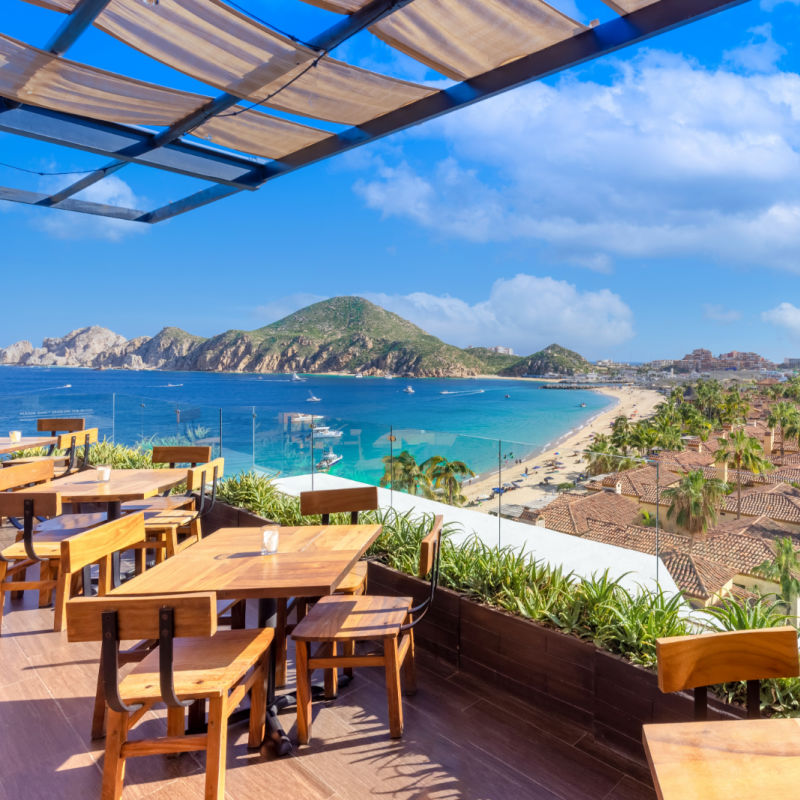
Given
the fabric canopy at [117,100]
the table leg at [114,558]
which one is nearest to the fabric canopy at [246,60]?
the fabric canopy at [117,100]

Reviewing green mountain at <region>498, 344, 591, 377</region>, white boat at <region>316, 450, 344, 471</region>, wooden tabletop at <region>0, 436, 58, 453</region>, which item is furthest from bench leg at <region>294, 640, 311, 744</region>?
green mountain at <region>498, 344, 591, 377</region>

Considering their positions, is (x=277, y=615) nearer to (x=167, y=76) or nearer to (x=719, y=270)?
(x=167, y=76)

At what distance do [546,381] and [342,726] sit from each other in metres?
101

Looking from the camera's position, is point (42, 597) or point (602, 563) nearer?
point (602, 563)

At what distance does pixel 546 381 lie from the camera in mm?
100375

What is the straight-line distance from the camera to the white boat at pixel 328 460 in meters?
6.28

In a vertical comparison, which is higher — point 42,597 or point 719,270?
point 719,270

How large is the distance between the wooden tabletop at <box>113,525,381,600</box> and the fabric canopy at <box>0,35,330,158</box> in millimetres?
2356

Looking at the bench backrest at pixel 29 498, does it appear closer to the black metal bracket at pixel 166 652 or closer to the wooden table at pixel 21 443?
the black metal bracket at pixel 166 652

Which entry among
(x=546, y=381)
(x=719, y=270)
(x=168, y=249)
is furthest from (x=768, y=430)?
(x=168, y=249)

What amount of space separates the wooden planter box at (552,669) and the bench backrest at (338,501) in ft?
1.57

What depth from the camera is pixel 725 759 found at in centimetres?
119

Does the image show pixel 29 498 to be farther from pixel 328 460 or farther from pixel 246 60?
pixel 328 460

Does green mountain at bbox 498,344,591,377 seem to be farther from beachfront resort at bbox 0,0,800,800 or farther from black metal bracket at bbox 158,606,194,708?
black metal bracket at bbox 158,606,194,708
